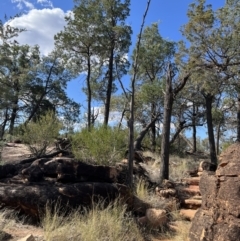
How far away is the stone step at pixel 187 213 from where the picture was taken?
336 inches

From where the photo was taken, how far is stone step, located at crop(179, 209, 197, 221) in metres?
8.52

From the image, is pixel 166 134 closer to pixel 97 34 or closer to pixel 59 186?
pixel 59 186

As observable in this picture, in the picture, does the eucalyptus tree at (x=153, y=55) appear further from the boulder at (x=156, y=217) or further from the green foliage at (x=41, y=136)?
the boulder at (x=156, y=217)

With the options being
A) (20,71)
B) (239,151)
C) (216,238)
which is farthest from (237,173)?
(20,71)

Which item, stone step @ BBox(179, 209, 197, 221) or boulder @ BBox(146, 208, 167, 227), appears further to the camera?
stone step @ BBox(179, 209, 197, 221)

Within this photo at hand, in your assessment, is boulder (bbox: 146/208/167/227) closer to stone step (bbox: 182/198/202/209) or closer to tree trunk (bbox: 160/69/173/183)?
stone step (bbox: 182/198/202/209)

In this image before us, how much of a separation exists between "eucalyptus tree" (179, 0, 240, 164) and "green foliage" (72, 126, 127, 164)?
443 cm

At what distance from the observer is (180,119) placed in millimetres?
24375

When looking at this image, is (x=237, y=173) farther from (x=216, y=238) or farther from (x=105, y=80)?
(x=105, y=80)

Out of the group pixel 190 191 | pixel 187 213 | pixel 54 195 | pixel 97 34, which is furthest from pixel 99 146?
pixel 97 34

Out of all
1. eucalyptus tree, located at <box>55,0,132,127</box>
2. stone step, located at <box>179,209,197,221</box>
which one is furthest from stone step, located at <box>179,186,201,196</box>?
eucalyptus tree, located at <box>55,0,132,127</box>

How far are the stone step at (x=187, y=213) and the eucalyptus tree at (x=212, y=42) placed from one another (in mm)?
5870

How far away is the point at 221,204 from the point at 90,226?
2.54 meters

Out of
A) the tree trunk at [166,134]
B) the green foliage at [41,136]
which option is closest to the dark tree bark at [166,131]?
the tree trunk at [166,134]
